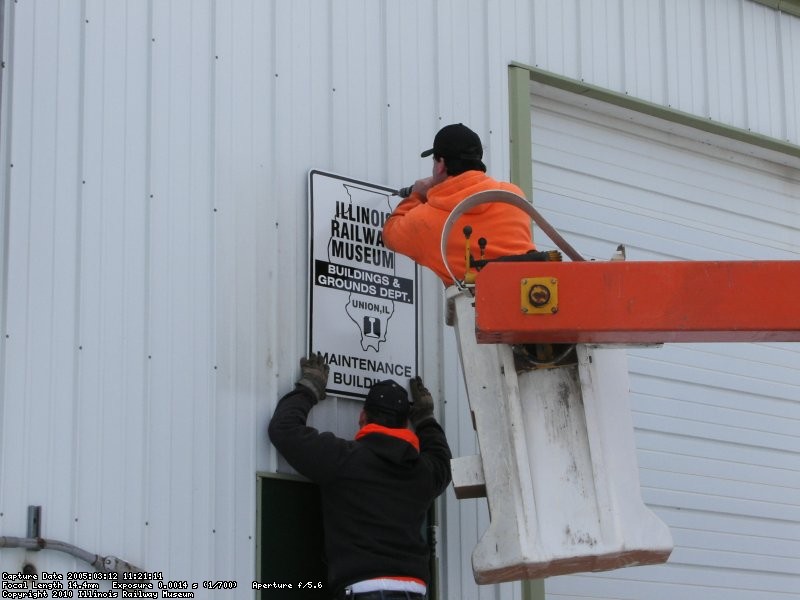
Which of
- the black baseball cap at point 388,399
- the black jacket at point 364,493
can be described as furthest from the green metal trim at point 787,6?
the black jacket at point 364,493

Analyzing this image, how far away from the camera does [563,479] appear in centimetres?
739

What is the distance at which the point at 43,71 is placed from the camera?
8.08m

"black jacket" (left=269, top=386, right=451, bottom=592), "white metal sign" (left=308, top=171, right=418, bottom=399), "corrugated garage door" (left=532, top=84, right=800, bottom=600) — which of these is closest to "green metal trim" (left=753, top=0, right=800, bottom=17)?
"corrugated garage door" (left=532, top=84, right=800, bottom=600)

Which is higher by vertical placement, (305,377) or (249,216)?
(249,216)

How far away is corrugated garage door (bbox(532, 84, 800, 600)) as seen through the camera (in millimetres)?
10594

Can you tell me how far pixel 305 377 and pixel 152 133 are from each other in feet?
5.05

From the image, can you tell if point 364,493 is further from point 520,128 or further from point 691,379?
point 691,379

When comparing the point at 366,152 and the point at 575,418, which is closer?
the point at 575,418

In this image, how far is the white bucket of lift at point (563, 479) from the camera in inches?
288

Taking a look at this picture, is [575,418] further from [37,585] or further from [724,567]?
[724,567]

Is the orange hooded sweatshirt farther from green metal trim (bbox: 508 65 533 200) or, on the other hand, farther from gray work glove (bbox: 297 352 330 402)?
green metal trim (bbox: 508 65 533 200)

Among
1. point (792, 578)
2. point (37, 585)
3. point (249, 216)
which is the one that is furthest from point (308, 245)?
point (792, 578)

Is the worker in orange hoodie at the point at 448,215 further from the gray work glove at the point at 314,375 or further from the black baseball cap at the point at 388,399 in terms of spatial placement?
the gray work glove at the point at 314,375

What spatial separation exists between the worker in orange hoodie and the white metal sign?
0.26 meters
